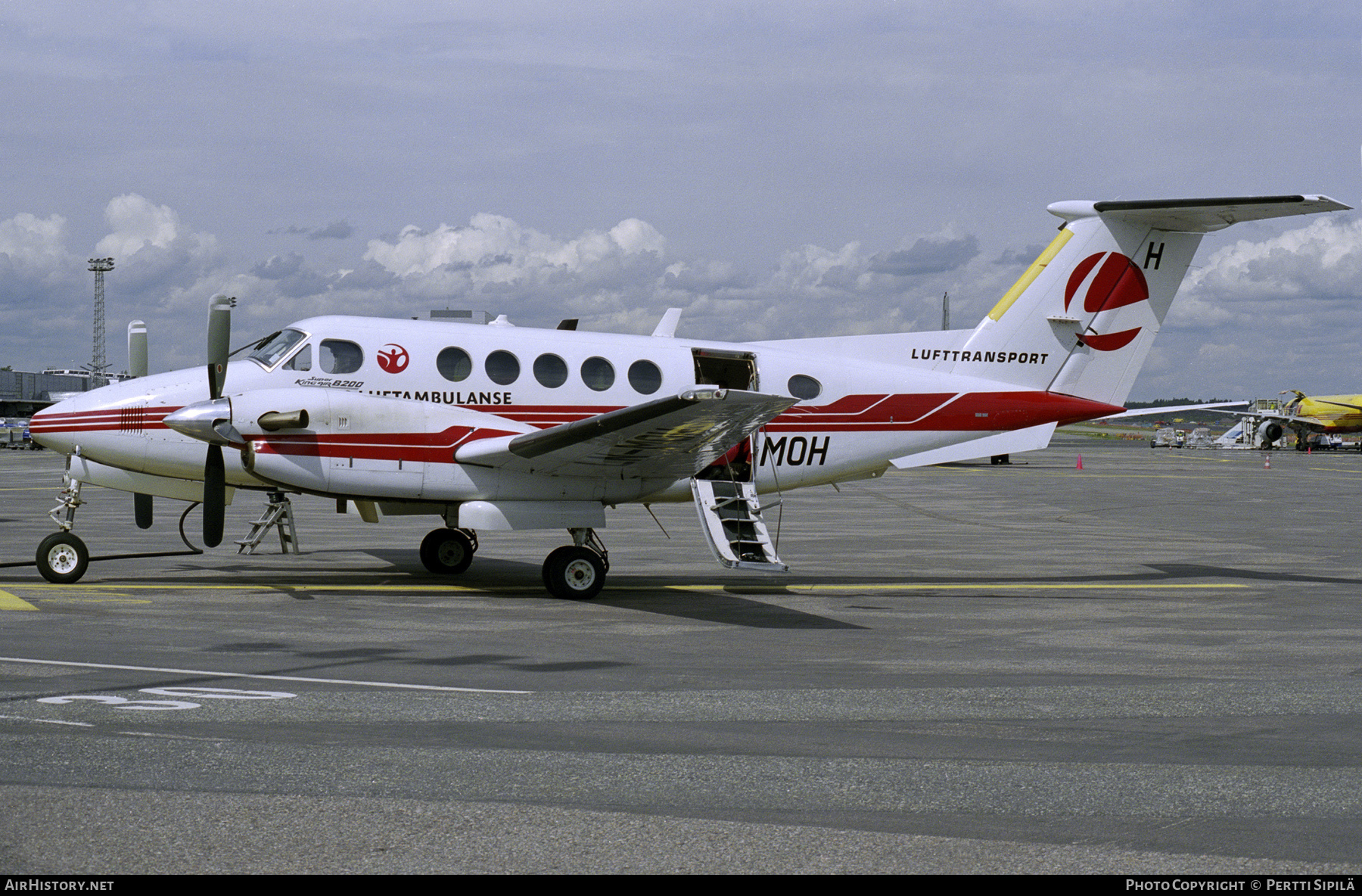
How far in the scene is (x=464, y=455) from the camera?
13625mm

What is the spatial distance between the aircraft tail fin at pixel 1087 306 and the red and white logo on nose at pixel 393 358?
732 cm

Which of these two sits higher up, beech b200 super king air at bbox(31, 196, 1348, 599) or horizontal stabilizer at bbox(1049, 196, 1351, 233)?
horizontal stabilizer at bbox(1049, 196, 1351, 233)

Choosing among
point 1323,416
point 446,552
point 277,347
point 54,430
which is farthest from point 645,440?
point 1323,416

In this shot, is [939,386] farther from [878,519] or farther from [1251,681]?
[878,519]

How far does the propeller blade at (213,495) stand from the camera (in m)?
13.4

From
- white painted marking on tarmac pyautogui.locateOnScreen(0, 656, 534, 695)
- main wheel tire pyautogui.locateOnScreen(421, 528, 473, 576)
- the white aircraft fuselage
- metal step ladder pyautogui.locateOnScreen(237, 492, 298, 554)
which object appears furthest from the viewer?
main wheel tire pyautogui.locateOnScreen(421, 528, 473, 576)

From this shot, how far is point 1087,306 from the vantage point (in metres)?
16.7

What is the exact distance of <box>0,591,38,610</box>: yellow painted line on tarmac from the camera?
1193 centimetres

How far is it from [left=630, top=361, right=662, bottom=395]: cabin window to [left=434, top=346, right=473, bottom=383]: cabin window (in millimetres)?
2045

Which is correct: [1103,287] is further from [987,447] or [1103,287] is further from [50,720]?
[50,720]

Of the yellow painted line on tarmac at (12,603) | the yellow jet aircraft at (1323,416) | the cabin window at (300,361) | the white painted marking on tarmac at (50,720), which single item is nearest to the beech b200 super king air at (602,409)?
the cabin window at (300,361)

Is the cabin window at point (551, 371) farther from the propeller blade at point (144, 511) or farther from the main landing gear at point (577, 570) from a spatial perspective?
the propeller blade at point (144, 511)

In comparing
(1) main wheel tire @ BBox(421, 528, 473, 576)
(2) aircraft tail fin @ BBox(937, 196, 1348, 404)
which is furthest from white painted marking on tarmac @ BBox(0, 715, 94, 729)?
(2) aircraft tail fin @ BBox(937, 196, 1348, 404)

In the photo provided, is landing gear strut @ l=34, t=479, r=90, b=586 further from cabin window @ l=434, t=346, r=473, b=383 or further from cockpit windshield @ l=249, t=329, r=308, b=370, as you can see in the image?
cabin window @ l=434, t=346, r=473, b=383
